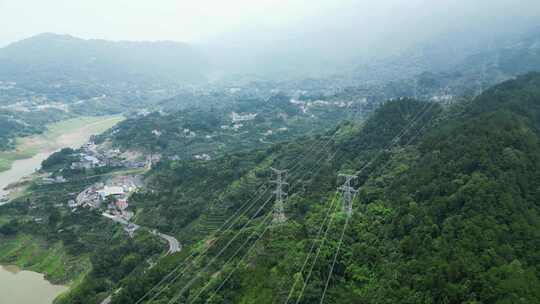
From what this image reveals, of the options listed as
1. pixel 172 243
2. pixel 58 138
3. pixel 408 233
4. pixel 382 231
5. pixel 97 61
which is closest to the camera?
pixel 408 233

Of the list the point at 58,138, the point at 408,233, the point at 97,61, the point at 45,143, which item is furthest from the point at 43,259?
the point at 97,61

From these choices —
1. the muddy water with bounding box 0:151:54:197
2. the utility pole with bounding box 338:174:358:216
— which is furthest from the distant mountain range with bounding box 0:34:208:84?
the utility pole with bounding box 338:174:358:216

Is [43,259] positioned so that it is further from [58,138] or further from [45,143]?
[58,138]


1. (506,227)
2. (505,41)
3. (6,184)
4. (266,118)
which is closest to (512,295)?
(506,227)

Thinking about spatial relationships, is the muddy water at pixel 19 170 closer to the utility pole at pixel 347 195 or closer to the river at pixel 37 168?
the river at pixel 37 168

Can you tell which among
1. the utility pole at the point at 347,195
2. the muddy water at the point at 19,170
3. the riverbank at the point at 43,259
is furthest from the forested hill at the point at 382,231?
the muddy water at the point at 19,170

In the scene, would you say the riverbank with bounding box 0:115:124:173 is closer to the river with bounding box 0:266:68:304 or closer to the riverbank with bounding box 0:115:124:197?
the riverbank with bounding box 0:115:124:197

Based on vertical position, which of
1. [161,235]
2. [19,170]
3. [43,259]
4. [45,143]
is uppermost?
[161,235]
